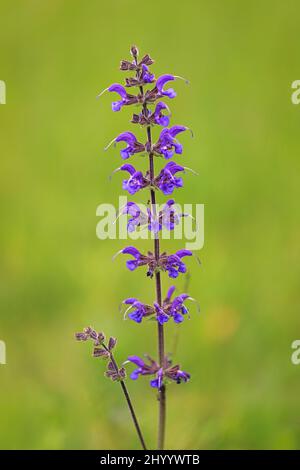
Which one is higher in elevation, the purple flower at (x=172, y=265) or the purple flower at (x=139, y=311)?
the purple flower at (x=172, y=265)

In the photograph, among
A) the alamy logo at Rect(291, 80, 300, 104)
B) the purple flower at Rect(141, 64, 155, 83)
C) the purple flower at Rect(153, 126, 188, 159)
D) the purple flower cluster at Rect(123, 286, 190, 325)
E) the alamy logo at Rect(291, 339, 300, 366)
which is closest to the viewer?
the purple flower at Rect(141, 64, 155, 83)

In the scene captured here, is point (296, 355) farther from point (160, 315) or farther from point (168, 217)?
point (168, 217)

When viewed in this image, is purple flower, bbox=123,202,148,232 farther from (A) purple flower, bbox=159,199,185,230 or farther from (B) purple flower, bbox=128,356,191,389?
(B) purple flower, bbox=128,356,191,389

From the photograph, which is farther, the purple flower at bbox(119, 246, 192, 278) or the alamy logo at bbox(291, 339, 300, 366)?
the alamy logo at bbox(291, 339, 300, 366)

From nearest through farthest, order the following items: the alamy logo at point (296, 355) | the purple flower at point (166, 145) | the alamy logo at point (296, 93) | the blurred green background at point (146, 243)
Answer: the purple flower at point (166, 145) → the blurred green background at point (146, 243) → the alamy logo at point (296, 355) → the alamy logo at point (296, 93)

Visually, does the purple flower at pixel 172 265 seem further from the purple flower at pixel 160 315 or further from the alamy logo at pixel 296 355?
the alamy logo at pixel 296 355

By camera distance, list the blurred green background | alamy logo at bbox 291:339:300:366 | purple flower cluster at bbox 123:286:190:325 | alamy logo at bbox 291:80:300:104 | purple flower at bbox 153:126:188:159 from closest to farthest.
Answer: purple flower at bbox 153:126:188:159 → purple flower cluster at bbox 123:286:190:325 → the blurred green background → alamy logo at bbox 291:339:300:366 → alamy logo at bbox 291:80:300:104

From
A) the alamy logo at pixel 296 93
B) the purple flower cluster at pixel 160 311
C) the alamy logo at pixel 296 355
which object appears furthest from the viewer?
the alamy logo at pixel 296 93

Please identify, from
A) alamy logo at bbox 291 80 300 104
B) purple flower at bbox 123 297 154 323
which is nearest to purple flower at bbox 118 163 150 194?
purple flower at bbox 123 297 154 323

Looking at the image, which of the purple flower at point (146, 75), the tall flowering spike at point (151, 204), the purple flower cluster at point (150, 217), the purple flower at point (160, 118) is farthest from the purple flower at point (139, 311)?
the purple flower at point (146, 75)

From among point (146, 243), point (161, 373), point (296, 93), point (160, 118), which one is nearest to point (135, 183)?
point (160, 118)
